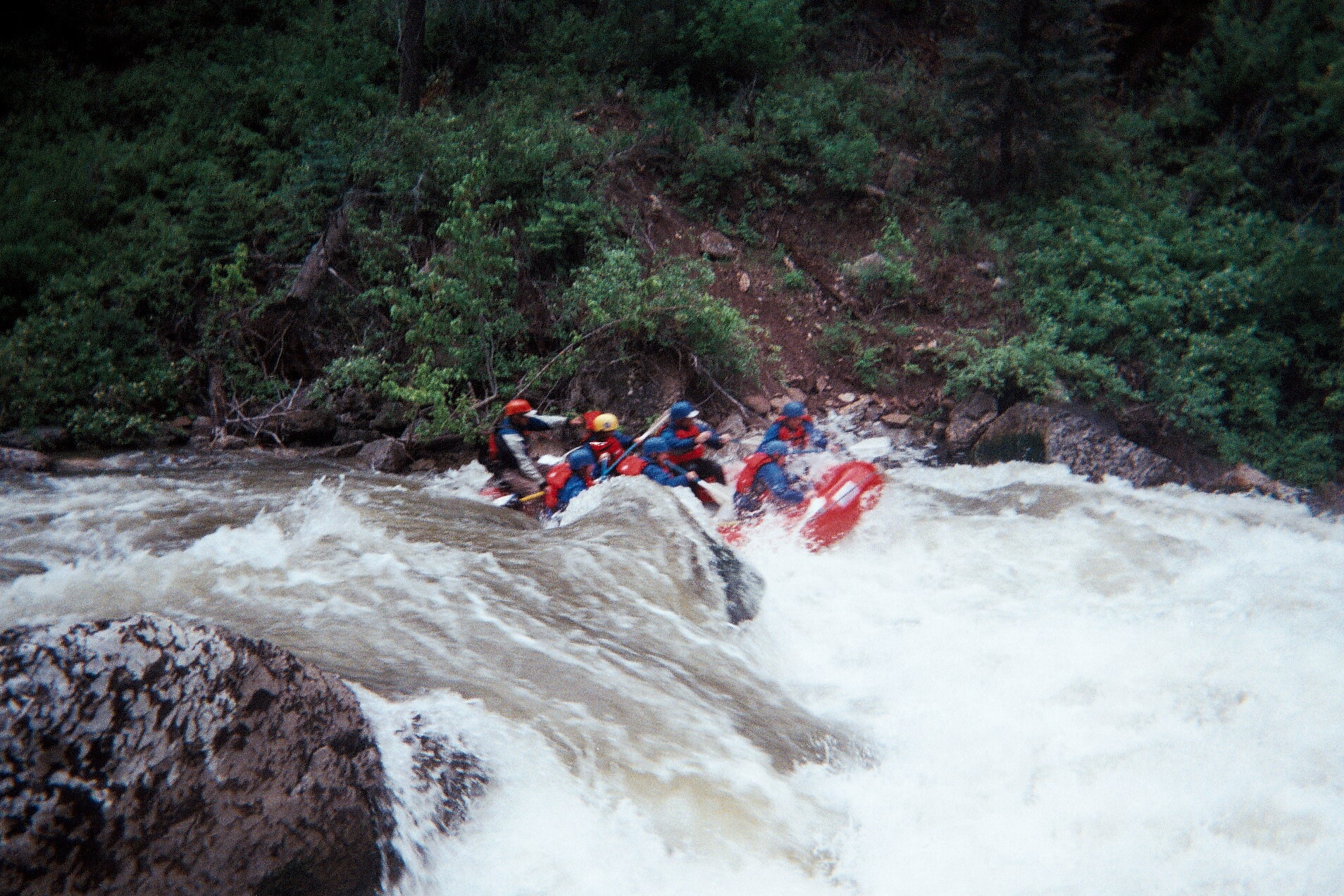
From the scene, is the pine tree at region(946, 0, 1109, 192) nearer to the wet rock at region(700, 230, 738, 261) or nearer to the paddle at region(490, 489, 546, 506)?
the wet rock at region(700, 230, 738, 261)

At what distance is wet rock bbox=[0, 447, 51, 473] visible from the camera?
6945 mm

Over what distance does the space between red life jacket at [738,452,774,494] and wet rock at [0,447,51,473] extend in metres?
6.27

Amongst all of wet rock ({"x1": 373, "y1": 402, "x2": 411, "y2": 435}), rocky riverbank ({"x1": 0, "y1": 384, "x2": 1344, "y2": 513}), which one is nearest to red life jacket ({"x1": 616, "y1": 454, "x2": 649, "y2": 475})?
rocky riverbank ({"x1": 0, "y1": 384, "x2": 1344, "y2": 513})

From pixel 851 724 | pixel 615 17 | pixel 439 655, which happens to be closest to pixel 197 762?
pixel 439 655

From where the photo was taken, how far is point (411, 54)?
31.4 feet

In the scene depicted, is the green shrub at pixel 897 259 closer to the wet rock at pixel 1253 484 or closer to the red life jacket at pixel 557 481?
the wet rock at pixel 1253 484

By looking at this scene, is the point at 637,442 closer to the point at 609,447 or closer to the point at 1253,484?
the point at 609,447

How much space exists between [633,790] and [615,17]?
456 inches

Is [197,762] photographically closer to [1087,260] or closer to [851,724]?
[851,724]

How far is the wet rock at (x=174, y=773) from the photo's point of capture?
78.7 inches

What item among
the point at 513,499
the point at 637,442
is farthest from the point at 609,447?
the point at 513,499

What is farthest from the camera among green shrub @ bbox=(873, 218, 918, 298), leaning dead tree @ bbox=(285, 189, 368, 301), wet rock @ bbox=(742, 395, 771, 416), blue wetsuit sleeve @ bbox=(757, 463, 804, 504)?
green shrub @ bbox=(873, 218, 918, 298)

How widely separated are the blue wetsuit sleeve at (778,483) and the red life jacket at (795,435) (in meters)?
0.64

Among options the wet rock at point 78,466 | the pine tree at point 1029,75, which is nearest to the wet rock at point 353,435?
the wet rock at point 78,466
